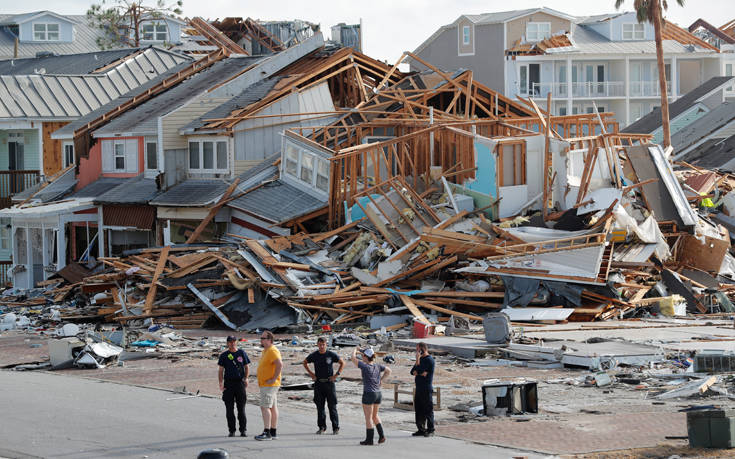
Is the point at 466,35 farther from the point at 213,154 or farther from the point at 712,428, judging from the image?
the point at 712,428

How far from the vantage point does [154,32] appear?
7231 cm

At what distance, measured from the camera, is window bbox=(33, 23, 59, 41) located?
6881 centimetres

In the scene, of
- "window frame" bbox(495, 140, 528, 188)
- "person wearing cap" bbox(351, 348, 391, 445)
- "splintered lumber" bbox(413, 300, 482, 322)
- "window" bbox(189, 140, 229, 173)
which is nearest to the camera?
"person wearing cap" bbox(351, 348, 391, 445)

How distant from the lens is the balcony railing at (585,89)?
69.4 m

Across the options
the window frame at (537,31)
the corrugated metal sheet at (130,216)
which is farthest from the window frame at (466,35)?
the corrugated metal sheet at (130,216)

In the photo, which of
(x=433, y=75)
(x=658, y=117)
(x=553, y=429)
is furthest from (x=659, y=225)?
(x=658, y=117)

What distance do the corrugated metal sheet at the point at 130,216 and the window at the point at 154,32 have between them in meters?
36.6

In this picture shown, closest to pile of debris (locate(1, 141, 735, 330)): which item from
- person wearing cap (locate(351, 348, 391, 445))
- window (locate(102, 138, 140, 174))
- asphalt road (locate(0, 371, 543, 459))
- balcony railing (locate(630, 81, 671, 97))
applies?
asphalt road (locate(0, 371, 543, 459))

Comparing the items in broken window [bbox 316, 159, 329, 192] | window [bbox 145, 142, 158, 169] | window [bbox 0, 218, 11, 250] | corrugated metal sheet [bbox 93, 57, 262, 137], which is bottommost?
window [bbox 0, 218, 11, 250]

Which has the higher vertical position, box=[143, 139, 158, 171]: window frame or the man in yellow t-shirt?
box=[143, 139, 158, 171]: window frame

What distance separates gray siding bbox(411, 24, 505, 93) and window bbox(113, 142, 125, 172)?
30841 millimetres

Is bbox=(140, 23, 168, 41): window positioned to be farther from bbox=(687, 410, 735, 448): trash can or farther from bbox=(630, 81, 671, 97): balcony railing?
bbox=(687, 410, 735, 448): trash can

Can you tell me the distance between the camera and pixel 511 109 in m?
38.6

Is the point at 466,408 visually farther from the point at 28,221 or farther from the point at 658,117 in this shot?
the point at 658,117
